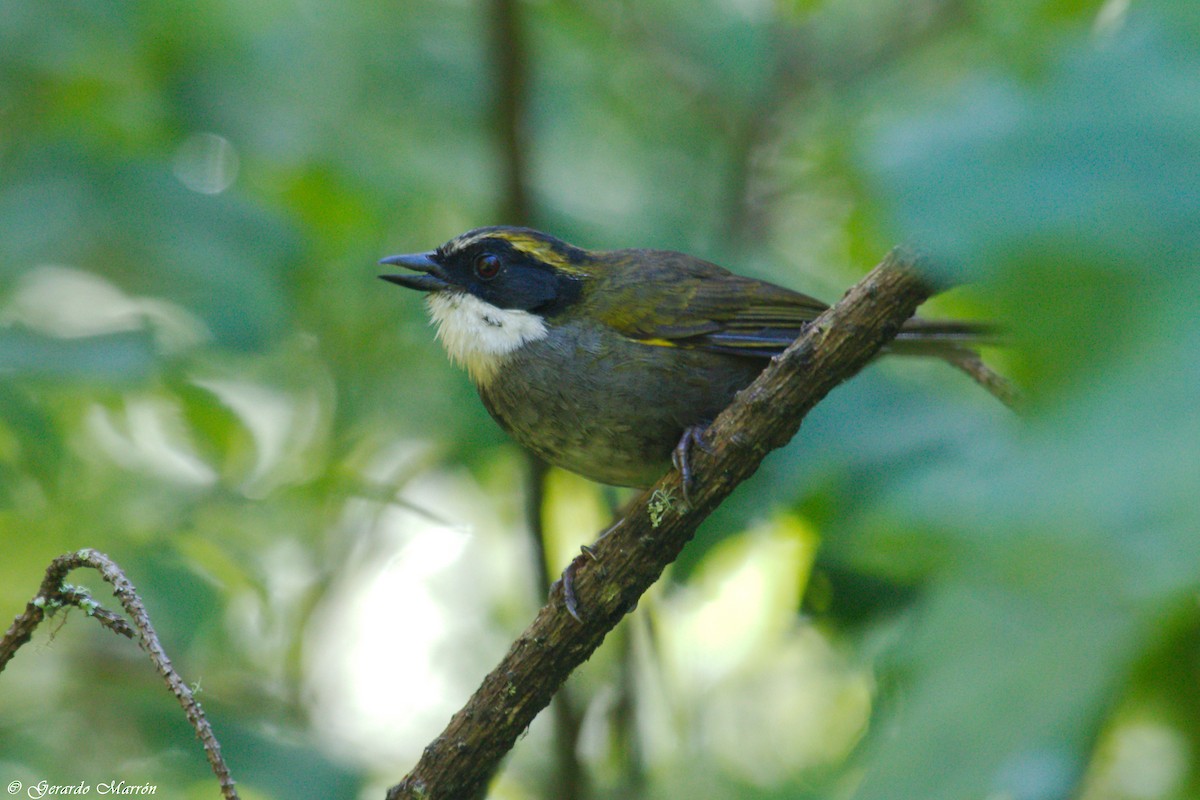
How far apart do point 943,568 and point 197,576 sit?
3616 millimetres

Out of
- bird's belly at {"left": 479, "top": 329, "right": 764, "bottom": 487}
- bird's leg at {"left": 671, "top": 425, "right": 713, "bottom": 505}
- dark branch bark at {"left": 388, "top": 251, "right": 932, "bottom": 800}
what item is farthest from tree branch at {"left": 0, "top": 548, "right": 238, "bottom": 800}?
bird's belly at {"left": 479, "top": 329, "right": 764, "bottom": 487}

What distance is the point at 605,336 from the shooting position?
4301 millimetres

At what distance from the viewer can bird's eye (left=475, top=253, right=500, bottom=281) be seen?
178 inches

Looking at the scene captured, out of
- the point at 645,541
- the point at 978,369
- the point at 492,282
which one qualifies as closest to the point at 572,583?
the point at 645,541

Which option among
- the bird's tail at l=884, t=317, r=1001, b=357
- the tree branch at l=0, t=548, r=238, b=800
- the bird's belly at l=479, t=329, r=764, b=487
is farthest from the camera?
the bird's belly at l=479, t=329, r=764, b=487

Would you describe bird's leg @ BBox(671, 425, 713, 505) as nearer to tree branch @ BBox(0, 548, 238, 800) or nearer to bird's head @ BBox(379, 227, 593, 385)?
bird's head @ BBox(379, 227, 593, 385)

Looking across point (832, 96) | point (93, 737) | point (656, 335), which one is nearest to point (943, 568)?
point (656, 335)

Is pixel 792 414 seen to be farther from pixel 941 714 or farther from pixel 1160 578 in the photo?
pixel 1160 578

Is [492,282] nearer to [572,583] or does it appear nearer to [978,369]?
[572,583]

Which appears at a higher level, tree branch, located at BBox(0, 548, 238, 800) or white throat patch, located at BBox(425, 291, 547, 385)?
white throat patch, located at BBox(425, 291, 547, 385)

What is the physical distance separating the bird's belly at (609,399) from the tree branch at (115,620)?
187 cm

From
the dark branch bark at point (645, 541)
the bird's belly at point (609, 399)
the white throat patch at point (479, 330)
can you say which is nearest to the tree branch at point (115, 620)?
the dark branch bark at point (645, 541)

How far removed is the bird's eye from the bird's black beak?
5.6 inches

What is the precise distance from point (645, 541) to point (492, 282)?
4.98ft
